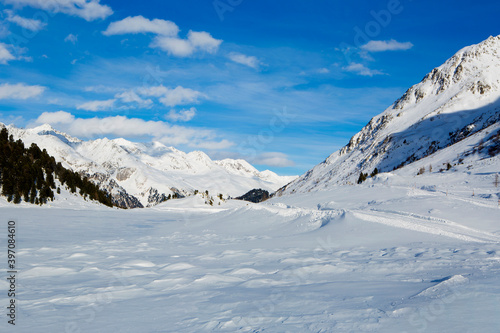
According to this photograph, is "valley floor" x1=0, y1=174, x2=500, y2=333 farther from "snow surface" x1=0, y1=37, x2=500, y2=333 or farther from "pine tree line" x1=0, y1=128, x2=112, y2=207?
"pine tree line" x1=0, y1=128, x2=112, y2=207

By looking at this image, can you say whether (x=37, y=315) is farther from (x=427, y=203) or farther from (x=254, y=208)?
(x=427, y=203)

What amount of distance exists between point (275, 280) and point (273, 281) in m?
0.10

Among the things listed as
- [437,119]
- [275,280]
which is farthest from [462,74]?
[275,280]

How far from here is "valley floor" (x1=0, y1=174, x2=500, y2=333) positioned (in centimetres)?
525

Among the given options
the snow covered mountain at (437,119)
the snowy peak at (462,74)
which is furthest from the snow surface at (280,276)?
the snowy peak at (462,74)

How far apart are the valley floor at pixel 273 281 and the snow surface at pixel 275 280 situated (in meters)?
0.03

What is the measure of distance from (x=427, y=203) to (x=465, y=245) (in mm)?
11134

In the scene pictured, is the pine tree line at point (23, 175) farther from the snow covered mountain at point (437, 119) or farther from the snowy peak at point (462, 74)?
the snowy peak at point (462, 74)

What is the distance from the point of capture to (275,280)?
8.01 metres

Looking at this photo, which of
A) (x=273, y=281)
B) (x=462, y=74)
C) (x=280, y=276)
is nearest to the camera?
(x=273, y=281)

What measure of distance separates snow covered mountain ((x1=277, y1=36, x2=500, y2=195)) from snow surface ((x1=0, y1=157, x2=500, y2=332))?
62713 mm

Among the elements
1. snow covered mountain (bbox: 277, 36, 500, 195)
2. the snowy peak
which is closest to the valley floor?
snow covered mountain (bbox: 277, 36, 500, 195)

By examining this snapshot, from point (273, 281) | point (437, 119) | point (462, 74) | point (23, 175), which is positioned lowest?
point (273, 281)

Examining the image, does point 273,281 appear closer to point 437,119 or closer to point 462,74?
point 437,119
